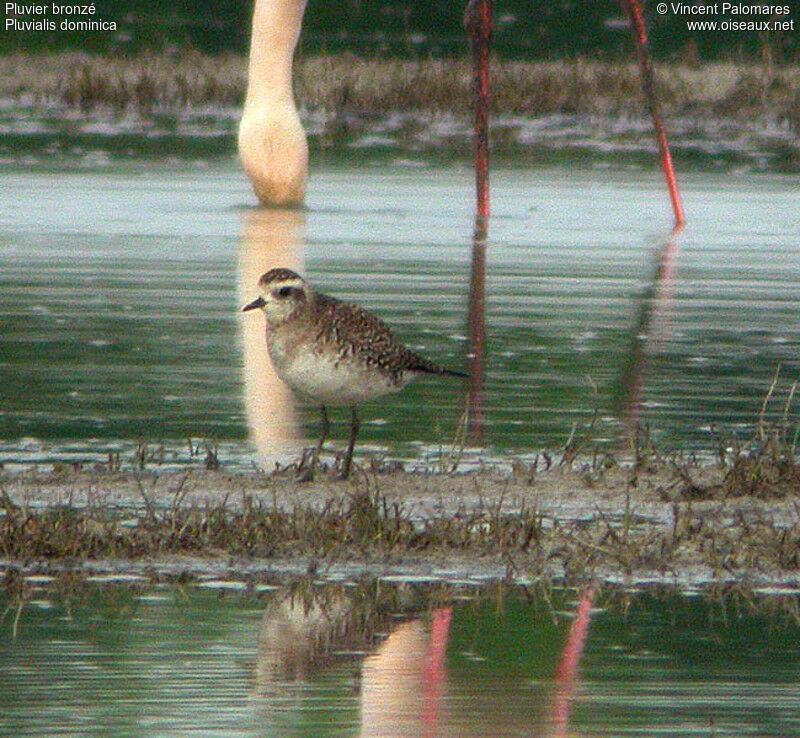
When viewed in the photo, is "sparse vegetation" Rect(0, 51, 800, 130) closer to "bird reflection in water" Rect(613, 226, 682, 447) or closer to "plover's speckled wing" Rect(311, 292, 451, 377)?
"bird reflection in water" Rect(613, 226, 682, 447)

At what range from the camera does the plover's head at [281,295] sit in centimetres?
875

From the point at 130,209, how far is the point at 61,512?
40.7 ft

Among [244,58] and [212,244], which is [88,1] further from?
[212,244]

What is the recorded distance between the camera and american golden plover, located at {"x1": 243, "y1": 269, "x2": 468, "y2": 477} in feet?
28.4

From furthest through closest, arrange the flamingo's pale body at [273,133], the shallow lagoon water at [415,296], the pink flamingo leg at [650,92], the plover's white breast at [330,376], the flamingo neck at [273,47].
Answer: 1. the flamingo neck at [273,47]
2. the flamingo's pale body at [273,133]
3. the pink flamingo leg at [650,92]
4. the shallow lagoon water at [415,296]
5. the plover's white breast at [330,376]

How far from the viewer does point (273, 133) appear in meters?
19.8

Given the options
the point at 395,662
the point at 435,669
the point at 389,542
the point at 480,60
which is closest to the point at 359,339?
the point at 389,542

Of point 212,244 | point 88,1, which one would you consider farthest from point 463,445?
point 88,1

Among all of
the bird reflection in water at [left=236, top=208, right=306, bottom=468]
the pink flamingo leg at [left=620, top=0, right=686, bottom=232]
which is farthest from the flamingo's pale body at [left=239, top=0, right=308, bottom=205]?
the pink flamingo leg at [left=620, top=0, right=686, bottom=232]

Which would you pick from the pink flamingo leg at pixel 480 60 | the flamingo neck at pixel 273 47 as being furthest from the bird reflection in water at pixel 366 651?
the flamingo neck at pixel 273 47

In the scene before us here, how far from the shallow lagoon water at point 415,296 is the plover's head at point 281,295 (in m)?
1.03

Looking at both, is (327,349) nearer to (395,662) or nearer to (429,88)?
(395,662)

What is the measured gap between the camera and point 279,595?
23.8ft

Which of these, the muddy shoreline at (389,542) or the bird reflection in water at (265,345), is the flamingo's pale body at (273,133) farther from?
the muddy shoreline at (389,542)
